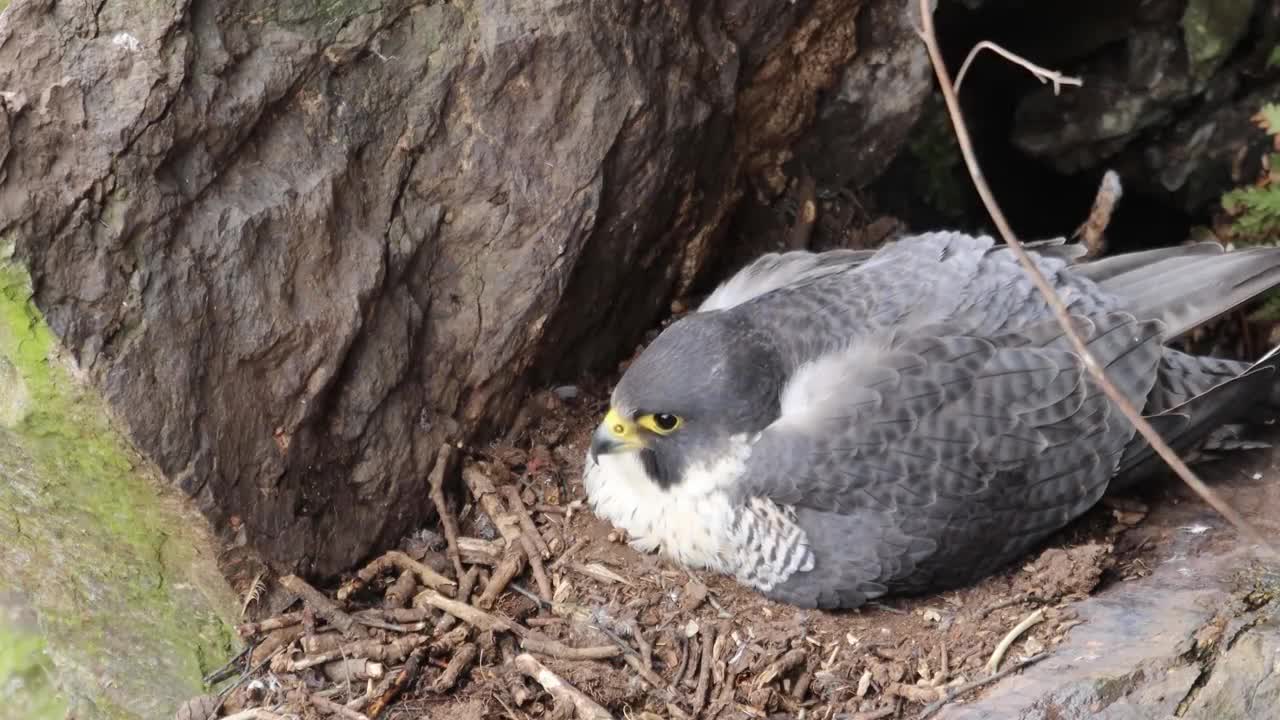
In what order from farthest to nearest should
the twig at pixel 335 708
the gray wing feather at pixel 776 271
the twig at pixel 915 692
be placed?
the gray wing feather at pixel 776 271, the twig at pixel 335 708, the twig at pixel 915 692

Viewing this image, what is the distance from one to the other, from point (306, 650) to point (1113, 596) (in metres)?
2.68

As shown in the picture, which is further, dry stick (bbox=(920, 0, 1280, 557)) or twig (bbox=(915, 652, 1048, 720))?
twig (bbox=(915, 652, 1048, 720))

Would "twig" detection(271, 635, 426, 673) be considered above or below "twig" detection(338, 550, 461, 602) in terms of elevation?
below

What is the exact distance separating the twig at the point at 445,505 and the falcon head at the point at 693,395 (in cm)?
63

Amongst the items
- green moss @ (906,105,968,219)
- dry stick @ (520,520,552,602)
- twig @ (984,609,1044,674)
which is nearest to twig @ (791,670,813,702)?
twig @ (984,609,1044,674)

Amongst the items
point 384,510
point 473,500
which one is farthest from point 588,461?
point 384,510

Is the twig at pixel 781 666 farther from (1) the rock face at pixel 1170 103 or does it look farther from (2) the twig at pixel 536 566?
(1) the rock face at pixel 1170 103

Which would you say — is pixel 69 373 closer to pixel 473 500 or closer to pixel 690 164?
pixel 473 500

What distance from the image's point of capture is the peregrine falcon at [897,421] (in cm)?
385

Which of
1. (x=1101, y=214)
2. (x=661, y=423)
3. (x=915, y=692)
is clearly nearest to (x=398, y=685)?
(x=661, y=423)

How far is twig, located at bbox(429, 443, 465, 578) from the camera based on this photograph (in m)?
4.27

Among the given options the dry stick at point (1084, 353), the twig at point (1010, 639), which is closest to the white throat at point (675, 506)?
the twig at point (1010, 639)

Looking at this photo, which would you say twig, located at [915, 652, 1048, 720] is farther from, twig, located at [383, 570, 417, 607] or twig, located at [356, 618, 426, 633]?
twig, located at [383, 570, 417, 607]

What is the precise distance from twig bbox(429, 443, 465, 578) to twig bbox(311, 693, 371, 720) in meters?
0.67
